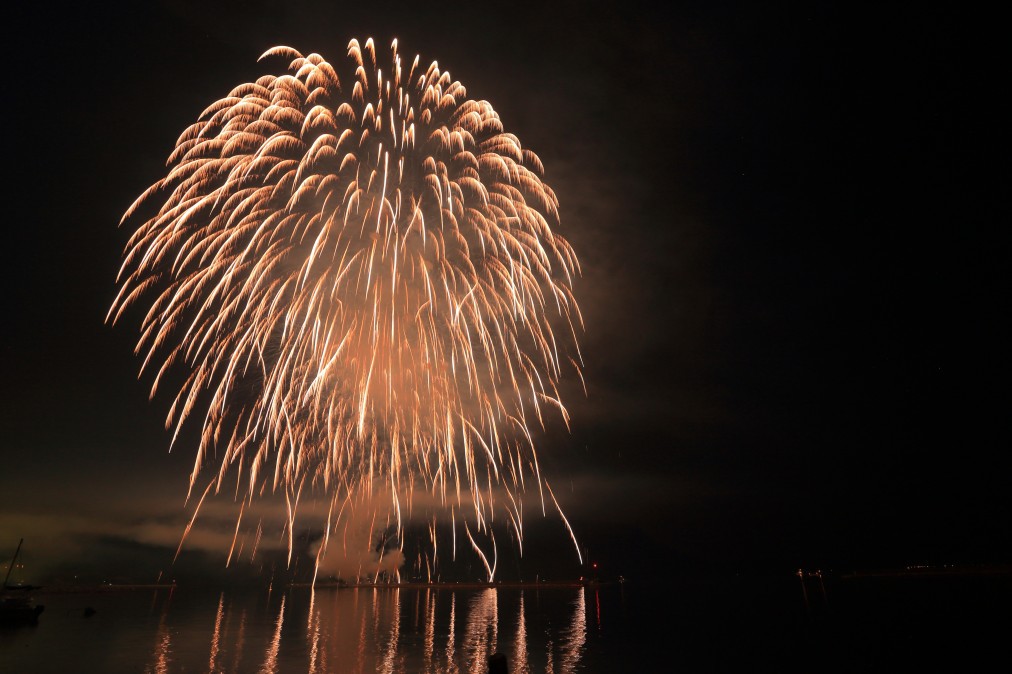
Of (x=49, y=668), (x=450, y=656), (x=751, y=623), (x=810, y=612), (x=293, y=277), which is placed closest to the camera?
(x=293, y=277)

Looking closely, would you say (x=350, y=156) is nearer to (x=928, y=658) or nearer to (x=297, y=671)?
(x=297, y=671)

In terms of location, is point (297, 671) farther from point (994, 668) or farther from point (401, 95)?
point (994, 668)

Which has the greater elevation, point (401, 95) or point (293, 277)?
point (401, 95)

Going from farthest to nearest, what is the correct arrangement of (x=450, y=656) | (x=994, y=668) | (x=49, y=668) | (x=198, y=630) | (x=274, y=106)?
1. (x=198, y=630)
2. (x=450, y=656)
3. (x=49, y=668)
4. (x=994, y=668)
5. (x=274, y=106)

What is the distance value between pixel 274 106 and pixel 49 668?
28.5 m

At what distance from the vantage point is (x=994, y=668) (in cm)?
2645

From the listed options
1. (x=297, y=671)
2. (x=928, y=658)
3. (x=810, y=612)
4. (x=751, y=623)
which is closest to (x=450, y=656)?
(x=297, y=671)

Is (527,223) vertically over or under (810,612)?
over

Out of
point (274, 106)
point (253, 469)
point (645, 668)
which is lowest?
point (645, 668)

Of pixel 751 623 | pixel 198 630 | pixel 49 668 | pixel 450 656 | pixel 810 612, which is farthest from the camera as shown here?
pixel 810 612

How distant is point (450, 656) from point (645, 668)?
9.86 metres

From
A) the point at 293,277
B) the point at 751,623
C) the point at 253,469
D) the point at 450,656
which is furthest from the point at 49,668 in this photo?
the point at 751,623

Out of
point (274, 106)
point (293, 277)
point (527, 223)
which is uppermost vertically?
point (274, 106)

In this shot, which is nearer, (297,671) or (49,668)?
(297,671)
